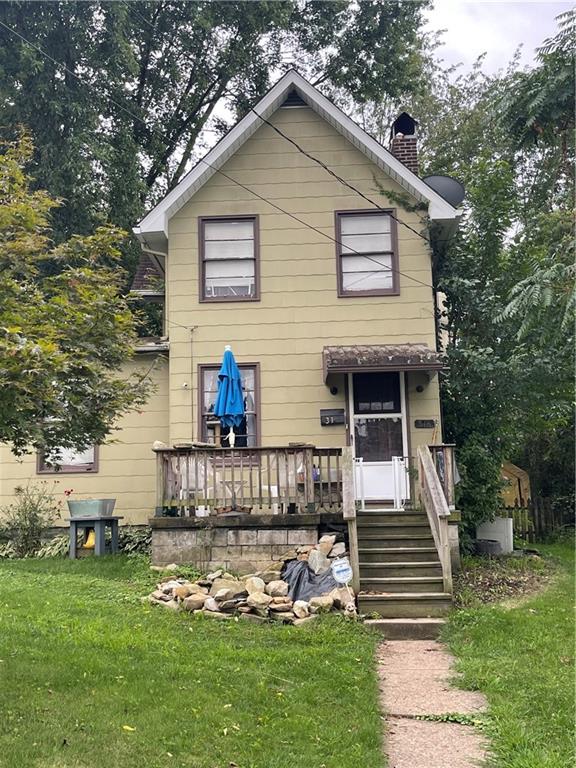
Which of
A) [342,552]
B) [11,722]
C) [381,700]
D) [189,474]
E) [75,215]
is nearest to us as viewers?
[11,722]

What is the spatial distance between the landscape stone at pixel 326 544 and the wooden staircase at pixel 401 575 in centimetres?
40

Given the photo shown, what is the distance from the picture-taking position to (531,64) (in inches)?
349

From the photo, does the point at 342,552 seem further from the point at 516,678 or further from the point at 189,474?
the point at 516,678

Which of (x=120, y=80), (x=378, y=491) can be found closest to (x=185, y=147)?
(x=120, y=80)

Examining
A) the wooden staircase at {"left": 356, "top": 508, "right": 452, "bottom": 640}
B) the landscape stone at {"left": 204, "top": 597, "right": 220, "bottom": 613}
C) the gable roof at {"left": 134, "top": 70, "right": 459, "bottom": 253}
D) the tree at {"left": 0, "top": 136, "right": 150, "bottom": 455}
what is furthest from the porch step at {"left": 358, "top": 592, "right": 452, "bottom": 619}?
the gable roof at {"left": 134, "top": 70, "right": 459, "bottom": 253}

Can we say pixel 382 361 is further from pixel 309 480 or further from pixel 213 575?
pixel 213 575

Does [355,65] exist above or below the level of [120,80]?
above

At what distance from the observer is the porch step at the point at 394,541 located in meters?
9.80

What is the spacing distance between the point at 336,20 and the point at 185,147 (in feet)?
23.5

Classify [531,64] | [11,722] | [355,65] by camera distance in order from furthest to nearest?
[355,65]
[531,64]
[11,722]

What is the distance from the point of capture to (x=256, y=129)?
1351cm

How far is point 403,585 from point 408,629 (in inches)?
34.4

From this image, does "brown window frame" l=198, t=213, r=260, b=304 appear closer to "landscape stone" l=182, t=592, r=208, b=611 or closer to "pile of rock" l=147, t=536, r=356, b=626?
"pile of rock" l=147, t=536, r=356, b=626

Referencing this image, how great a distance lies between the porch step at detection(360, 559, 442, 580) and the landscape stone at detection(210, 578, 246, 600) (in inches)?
63.1
